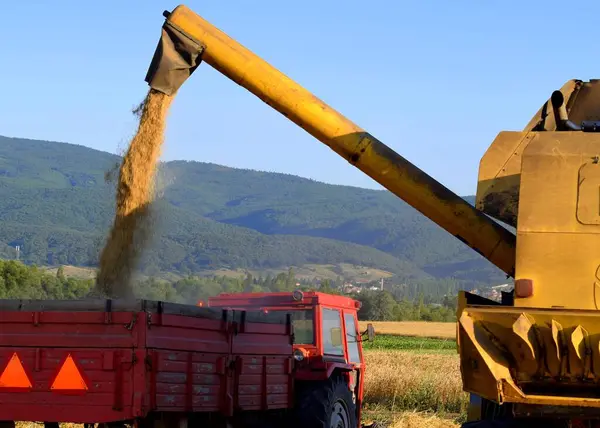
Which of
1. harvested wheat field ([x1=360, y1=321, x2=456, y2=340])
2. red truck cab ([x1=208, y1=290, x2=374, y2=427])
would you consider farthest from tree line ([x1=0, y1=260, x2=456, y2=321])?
harvested wheat field ([x1=360, y1=321, x2=456, y2=340])

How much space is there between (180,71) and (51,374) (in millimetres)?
2947

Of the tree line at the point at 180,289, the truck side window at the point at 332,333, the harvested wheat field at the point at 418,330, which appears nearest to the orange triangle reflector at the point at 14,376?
the tree line at the point at 180,289

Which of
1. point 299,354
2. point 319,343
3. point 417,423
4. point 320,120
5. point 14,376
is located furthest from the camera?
point 417,423

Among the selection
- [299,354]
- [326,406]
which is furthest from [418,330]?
[326,406]

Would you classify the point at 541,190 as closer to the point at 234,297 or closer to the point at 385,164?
the point at 385,164

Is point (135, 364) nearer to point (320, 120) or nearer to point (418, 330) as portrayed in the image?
point (320, 120)

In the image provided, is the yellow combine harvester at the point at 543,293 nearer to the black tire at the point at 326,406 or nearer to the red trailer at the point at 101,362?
the red trailer at the point at 101,362

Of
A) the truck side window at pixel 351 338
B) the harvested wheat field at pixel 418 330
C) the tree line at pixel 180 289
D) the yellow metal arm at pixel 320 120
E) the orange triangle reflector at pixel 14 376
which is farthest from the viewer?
the harvested wheat field at pixel 418 330

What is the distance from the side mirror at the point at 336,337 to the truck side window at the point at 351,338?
20 cm

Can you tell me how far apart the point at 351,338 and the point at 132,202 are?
3.93m

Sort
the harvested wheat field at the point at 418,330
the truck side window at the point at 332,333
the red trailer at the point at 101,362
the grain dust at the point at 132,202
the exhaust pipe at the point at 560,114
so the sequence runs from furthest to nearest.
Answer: the harvested wheat field at the point at 418,330
the truck side window at the point at 332,333
the grain dust at the point at 132,202
the red trailer at the point at 101,362
the exhaust pipe at the point at 560,114

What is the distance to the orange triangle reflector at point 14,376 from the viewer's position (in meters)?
8.46

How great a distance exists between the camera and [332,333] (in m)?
12.8

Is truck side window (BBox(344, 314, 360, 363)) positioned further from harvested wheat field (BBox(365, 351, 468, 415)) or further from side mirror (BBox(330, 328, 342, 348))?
harvested wheat field (BBox(365, 351, 468, 415))
